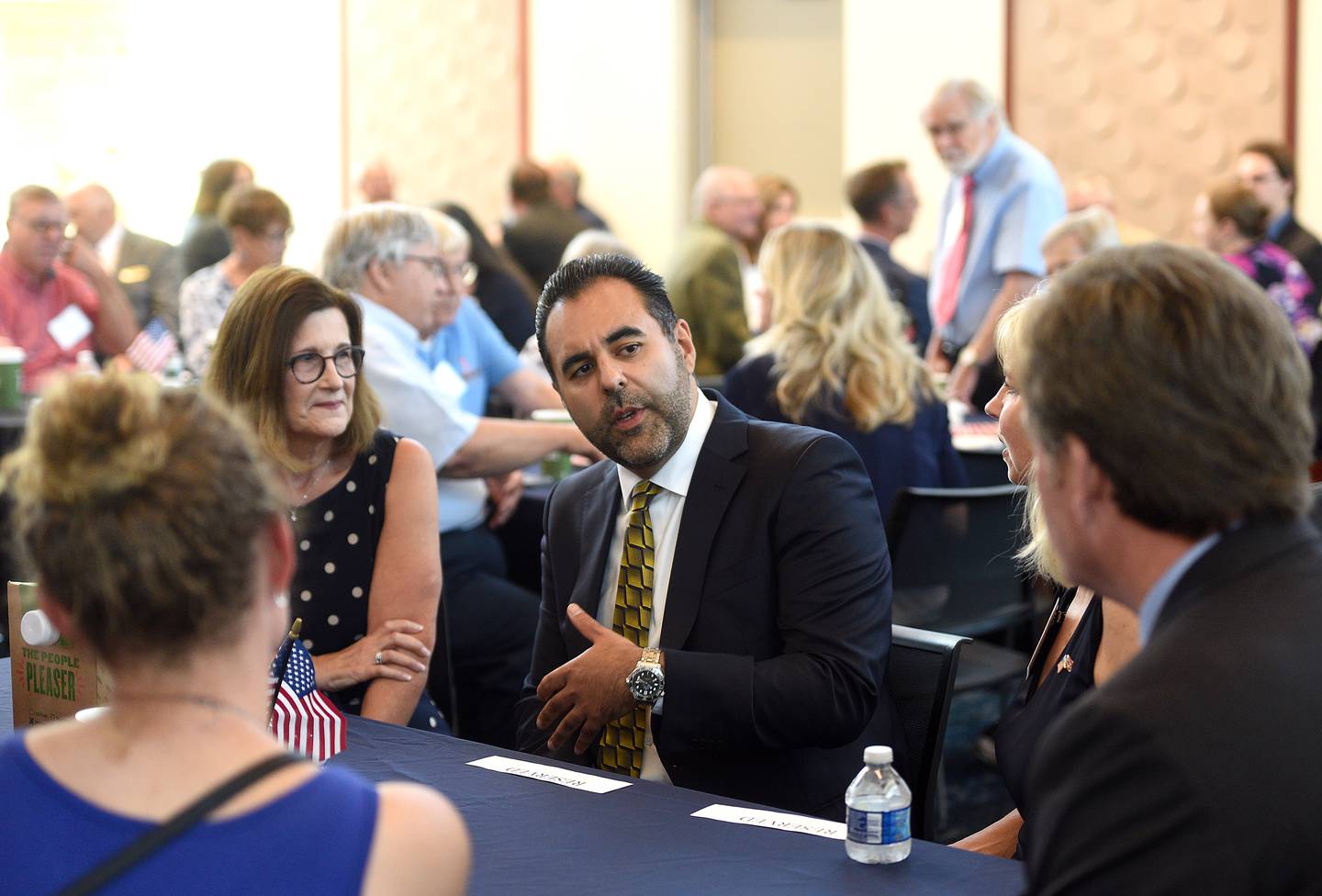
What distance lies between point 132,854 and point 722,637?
4.13ft

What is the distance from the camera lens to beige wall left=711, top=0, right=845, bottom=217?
1023 cm

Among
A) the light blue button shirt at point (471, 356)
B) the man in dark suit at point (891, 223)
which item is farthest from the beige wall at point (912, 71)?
the light blue button shirt at point (471, 356)

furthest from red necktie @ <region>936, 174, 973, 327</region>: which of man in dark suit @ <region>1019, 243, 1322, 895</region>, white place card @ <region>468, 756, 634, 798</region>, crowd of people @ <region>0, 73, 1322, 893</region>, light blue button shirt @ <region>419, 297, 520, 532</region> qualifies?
man in dark suit @ <region>1019, 243, 1322, 895</region>

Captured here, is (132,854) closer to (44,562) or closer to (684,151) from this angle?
(44,562)

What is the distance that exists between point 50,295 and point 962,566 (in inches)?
160

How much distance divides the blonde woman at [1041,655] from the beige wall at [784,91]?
8.39m

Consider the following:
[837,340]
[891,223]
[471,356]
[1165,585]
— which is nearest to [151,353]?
[471,356]

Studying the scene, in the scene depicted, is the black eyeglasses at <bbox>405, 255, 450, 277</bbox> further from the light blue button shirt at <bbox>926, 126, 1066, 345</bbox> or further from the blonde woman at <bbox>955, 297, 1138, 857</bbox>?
the light blue button shirt at <bbox>926, 126, 1066, 345</bbox>

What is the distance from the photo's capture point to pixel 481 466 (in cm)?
354

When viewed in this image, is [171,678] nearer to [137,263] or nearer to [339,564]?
[339,564]

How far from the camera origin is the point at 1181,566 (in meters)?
1.09

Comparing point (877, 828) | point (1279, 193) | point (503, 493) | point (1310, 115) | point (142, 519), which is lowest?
point (503, 493)

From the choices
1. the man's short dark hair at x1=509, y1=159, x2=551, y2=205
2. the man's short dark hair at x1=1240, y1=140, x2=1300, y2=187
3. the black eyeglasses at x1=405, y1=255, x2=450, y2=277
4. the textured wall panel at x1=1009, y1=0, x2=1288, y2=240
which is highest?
the textured wall panel at x1=1009, y1=0, x2=1288, y2=240

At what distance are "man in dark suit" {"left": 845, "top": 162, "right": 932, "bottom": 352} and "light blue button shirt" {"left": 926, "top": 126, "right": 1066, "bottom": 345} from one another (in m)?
0.22
